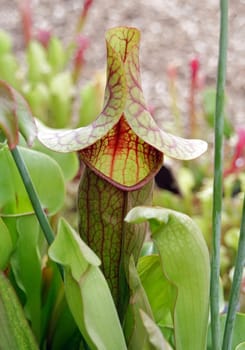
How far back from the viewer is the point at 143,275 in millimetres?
664

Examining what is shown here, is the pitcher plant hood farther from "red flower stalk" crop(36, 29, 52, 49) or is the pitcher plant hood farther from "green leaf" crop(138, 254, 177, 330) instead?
"red flower stalk" crop(36, 29, 52, 49)

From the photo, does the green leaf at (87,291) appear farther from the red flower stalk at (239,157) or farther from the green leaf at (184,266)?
the red flower stalk at (239,157)

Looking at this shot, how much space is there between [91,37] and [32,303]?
254cm

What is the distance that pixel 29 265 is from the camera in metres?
0.70

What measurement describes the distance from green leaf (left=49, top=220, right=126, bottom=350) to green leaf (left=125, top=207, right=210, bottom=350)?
0.15 feet

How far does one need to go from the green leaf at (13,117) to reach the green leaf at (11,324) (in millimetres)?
115

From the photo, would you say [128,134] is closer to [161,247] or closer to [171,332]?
[161,247]

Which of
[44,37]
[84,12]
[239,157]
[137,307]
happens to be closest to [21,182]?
[137,307]

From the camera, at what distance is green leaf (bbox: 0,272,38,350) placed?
578 millimetres

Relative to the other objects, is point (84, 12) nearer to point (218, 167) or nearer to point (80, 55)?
point (80, 55)

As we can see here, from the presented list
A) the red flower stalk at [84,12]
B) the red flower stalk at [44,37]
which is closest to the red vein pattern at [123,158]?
the red flower stalk at [84,12]

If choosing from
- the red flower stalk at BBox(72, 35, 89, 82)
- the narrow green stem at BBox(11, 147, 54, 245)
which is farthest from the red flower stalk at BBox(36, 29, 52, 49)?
the narrow green stem at BBox(11, 147, 54, 245)

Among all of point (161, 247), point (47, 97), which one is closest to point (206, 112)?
point (47, 97)

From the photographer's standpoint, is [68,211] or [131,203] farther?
[68,211]
